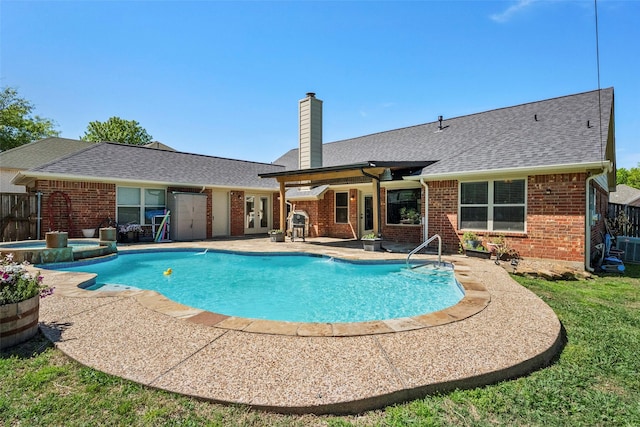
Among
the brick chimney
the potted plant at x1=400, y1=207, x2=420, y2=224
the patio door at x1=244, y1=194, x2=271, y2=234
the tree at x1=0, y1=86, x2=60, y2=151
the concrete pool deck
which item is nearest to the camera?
the concrete pool deck

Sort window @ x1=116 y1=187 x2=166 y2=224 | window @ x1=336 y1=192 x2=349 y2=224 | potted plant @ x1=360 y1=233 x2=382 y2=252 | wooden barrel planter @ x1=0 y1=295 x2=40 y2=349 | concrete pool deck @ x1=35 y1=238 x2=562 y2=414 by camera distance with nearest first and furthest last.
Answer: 1. concrete pool deck @ x1=35 y1=238 x2=562 y2=414
2. wooden barrel planter @ x1=0 y1=295 x2=40 y2=349
3. potted plant @ x1=360 y1=233 x2=382 y2=252
4. window @ x1=116 y1=187 x2=166 y2=224
5. window @ x1=336 y1=192 x2=349 y2=224

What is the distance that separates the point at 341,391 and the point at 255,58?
12792 mm

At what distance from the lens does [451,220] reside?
10953 mm

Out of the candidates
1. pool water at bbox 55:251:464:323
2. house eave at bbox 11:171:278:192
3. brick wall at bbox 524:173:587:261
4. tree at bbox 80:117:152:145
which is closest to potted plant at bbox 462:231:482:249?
brick wall at bbox 524:173:587:261

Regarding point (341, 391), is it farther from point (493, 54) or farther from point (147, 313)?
point (493, 54)

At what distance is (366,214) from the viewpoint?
15.3 metres

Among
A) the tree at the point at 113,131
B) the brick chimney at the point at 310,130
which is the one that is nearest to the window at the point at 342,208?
the brick chimney at the point at 310,130

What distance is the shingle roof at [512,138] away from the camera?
897 centimetres

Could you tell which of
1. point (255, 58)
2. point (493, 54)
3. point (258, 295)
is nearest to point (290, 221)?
point (255, 58)

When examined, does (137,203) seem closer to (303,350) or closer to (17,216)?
(17,216)

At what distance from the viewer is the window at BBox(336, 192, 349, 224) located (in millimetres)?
15852

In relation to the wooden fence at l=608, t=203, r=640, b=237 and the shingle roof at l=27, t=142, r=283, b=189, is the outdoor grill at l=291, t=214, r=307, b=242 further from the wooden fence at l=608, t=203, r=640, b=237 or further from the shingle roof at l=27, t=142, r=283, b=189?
the wooden fence at l=608, t=203, r=640, b=237

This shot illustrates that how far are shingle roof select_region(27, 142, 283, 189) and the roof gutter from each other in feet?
32.6

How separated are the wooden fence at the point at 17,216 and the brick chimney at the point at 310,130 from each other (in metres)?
11.0
